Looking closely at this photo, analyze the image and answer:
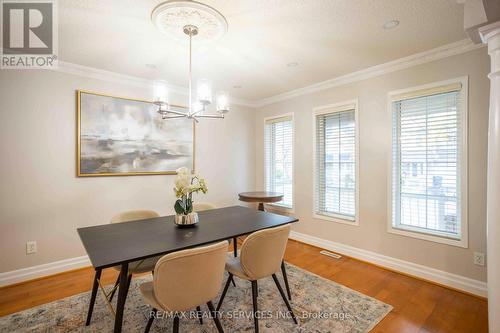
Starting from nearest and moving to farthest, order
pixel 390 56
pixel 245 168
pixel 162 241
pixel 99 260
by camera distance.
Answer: pixel 99 260
pixel 162 241
pixel 390 56
pixel 245 168

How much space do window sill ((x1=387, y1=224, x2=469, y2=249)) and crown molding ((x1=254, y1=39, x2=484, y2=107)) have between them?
190 centimetres

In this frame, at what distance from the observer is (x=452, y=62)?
8.21ft

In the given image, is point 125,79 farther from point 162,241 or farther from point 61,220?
point 162,241

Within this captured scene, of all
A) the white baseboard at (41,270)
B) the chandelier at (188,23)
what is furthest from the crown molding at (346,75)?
the white baseboard at (41,270)

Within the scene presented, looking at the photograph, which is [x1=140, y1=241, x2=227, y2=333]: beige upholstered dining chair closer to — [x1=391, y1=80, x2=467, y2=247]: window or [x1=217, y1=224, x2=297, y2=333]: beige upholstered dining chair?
[x1=217, y1=224, x2=297, y2=333]: beige upholstered dining chair

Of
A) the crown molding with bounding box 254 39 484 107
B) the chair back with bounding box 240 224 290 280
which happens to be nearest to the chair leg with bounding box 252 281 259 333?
the chair back with bounding box 240 224 290 280

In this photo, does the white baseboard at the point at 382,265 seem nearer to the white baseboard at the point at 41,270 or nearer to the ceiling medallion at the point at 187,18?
the white baseboard at the point at 41,270

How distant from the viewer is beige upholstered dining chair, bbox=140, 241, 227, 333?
1331 mm

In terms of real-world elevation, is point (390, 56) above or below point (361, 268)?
above

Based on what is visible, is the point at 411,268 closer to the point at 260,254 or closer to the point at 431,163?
the point at 431,163

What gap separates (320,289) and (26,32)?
3.71 m

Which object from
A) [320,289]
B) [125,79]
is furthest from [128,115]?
[320,289]

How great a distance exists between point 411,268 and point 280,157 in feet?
8.20

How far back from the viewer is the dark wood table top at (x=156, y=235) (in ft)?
A: 4.79
